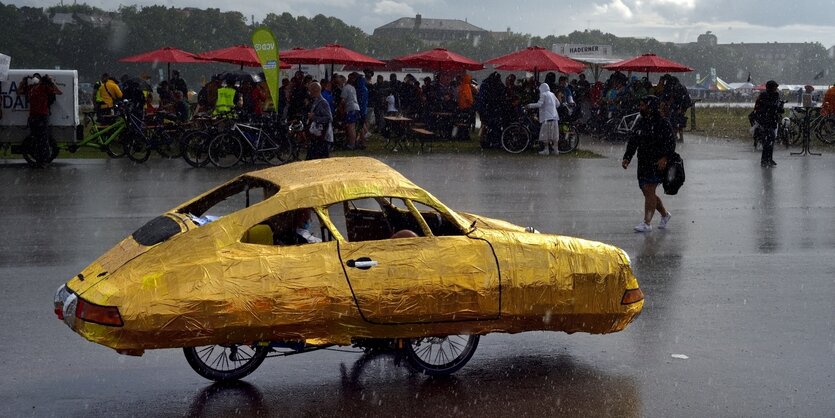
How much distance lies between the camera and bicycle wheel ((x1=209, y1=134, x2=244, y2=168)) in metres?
21.0

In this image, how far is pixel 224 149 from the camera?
2114cm

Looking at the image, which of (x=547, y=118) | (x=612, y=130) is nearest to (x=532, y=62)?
(x=612, y=130)

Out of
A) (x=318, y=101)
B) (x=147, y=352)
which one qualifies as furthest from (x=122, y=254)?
(x=318, y=101)

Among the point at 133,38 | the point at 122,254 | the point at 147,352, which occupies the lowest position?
the point at 147,352

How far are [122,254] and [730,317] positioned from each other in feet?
15.9

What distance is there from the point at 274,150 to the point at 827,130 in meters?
15.0

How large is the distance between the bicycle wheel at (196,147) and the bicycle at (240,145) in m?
0.11

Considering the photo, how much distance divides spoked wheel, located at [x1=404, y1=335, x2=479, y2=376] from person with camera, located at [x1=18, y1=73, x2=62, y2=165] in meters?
15.2

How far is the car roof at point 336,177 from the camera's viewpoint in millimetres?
6906

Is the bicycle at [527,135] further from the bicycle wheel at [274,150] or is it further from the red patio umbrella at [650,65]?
the red patio umbrella at [650,65]

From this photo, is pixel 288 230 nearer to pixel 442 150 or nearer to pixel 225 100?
pixel 225 100

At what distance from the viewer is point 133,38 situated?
112188 millimetres

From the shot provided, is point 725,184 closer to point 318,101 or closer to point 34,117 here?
point 318,101

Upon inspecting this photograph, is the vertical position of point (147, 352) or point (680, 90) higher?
point (680, 90)
